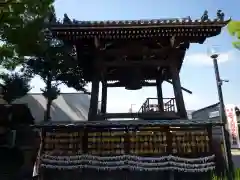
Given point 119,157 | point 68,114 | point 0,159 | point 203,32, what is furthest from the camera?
point 68,114

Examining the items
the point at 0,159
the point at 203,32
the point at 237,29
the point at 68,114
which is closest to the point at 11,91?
the point at 0,159

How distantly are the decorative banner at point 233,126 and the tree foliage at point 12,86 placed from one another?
14136 millimetres

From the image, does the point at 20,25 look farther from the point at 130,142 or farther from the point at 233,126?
the point at 233,126

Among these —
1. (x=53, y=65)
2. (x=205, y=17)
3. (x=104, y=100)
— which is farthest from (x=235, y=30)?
(x=53, y=65)

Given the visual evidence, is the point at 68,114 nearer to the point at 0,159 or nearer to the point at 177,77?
the point at 0,159

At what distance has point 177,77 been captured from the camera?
36.8 ft

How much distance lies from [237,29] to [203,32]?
3.11m

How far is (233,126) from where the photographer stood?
41.7 ft

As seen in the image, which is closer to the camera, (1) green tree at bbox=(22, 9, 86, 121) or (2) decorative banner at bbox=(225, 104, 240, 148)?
(2) decorative banner at bbox=(225, 104, 240, 148)

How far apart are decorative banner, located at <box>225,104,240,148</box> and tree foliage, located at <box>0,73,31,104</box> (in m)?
14.1

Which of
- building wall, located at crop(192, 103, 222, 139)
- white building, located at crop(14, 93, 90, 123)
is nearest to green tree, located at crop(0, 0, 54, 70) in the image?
building wall, located at crop(192, 103, 222, 139)

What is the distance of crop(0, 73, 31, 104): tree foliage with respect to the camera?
19078 mm

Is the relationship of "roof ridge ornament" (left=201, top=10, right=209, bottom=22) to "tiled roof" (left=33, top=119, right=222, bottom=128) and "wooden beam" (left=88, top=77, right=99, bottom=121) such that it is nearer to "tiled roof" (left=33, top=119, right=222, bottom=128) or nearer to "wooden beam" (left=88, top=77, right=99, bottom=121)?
"tiled roof" (left=33, top=119, right=222, bottom=128)

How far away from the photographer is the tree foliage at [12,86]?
62.6ft
